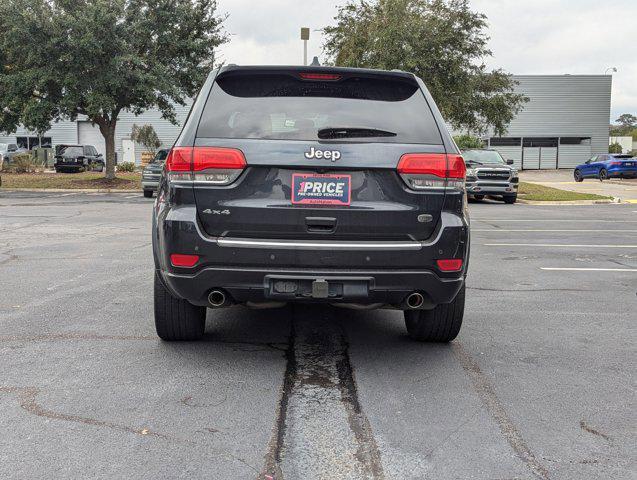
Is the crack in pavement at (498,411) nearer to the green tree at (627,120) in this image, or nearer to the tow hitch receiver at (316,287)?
the tow hitch receiver at (316,287)

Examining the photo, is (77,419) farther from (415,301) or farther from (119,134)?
(119,134)

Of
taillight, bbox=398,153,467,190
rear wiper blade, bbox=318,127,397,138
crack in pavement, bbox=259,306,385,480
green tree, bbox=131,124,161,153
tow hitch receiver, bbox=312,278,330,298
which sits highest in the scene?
green tree, bbox=131,124,161,153

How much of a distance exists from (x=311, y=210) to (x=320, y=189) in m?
0.14

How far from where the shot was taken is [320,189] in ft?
13.4

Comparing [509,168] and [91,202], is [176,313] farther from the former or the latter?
[509,168]

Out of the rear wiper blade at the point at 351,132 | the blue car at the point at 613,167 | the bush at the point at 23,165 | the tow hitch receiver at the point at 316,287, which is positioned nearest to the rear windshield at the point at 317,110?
the rear wiper blade at the point at 351,132

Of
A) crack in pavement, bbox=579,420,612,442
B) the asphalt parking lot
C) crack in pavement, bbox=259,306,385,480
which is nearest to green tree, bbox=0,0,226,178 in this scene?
the asphalt parking lot

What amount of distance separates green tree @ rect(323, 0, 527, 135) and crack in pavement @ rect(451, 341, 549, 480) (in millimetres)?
21887

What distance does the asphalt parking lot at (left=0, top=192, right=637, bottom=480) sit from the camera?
310 centimetres

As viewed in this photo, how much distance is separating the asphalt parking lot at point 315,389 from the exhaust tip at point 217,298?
0.45 meters

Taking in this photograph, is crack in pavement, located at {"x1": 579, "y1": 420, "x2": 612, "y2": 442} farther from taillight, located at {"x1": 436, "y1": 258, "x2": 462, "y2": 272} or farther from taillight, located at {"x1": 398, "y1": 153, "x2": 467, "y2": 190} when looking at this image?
taillight, located at {"x1": 398, "y1": 153, "x2": 467, "y2": 190}

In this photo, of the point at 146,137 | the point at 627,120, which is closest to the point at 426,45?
the point at 146,137

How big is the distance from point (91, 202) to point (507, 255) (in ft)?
46.0

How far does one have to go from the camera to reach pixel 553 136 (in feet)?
171
